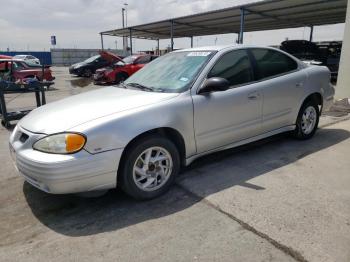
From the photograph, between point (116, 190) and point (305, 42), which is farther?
point (305, 42)

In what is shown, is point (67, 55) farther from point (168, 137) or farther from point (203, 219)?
point (203, 219)

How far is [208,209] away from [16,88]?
5442mm

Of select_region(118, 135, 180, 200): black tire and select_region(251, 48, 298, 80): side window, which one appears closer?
select_region(118, 135, 180, 200): black tire

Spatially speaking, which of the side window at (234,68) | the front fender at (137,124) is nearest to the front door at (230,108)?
the side window at (234,68)

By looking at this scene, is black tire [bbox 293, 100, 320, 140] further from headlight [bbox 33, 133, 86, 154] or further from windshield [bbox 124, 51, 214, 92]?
headlight [bbox 33, 133, 86, 154]

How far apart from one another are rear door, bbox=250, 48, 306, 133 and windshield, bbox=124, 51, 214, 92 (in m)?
0.89

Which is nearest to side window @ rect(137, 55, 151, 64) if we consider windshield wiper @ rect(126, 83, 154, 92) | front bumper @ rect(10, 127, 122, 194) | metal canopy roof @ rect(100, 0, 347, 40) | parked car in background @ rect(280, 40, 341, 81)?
metal canopy roof @ rect(100, 0, 347, 40)

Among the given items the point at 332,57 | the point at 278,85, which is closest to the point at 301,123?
the point at 278,85

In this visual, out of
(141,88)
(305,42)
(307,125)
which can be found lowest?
(307,125)

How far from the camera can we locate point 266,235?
2.57m

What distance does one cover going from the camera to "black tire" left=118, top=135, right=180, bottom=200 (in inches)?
119

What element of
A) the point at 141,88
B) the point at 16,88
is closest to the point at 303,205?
the point at 141,88

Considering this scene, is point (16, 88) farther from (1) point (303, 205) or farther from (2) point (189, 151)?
(1) point (303, 205)

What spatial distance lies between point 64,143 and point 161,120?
3.17 feet
